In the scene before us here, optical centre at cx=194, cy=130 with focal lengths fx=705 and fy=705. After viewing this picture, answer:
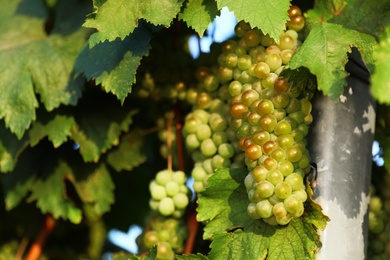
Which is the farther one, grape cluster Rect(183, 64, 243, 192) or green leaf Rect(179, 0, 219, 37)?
grape cluster Rect(183, 64, 243, 192)

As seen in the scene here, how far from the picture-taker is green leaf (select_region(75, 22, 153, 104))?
1226mm

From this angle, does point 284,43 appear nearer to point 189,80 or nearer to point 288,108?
point 288,108

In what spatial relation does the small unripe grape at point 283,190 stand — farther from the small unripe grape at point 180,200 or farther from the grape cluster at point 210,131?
the small unripe grape at point 180,200

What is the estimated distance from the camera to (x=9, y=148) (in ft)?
4.81

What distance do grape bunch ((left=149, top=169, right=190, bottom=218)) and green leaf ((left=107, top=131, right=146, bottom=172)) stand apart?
0.47ft

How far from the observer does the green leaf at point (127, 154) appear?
1.57 m

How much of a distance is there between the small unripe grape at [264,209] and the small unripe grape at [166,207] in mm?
336

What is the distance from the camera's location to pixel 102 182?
1575 millimetres

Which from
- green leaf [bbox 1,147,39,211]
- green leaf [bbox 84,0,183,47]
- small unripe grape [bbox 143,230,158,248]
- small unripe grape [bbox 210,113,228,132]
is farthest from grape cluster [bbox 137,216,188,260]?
green leaf [bbox 84,0,183,47]

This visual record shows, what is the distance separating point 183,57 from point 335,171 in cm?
46

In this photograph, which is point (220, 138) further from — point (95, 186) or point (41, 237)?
point (41, 237)

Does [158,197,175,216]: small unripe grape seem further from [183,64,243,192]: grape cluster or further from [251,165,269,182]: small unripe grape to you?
[251,165,269,182]: small unripe grape

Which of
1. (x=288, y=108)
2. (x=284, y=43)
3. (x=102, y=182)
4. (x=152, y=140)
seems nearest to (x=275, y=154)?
(x=288, y=108)

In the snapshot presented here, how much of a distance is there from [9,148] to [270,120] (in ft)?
1.98
